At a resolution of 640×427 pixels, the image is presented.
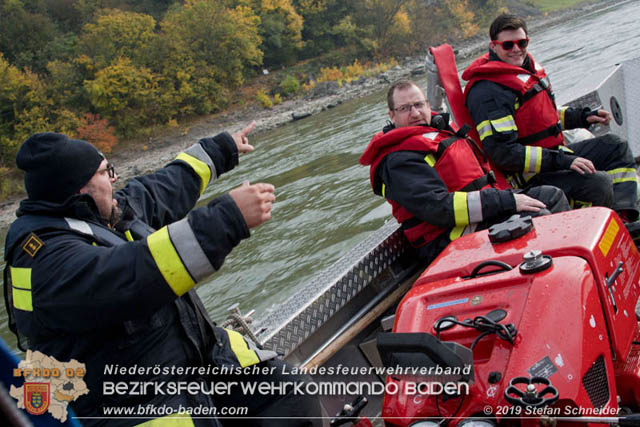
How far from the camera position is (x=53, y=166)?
1.96m

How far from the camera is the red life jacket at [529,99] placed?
3887 mm

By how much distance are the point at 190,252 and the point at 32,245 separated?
0.56m

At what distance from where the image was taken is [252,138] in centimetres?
2686

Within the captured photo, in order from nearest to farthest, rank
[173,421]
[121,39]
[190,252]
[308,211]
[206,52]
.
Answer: [190,252] < [173,421] < [308,211] < [121,39] < [206,52]

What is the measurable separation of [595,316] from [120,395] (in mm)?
1712

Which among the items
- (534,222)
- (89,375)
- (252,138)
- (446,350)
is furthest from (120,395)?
(252,138)

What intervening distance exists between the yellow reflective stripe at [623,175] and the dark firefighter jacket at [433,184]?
1183 millimetres

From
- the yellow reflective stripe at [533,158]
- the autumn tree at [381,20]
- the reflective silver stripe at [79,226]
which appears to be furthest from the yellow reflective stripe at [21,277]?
the autumn tree at [381,20]

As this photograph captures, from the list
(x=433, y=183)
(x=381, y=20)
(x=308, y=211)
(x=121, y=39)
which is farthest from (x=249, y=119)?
(x=433, y=183)

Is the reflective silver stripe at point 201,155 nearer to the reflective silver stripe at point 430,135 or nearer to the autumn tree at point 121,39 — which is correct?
the reflective silver stripe at point 430,135

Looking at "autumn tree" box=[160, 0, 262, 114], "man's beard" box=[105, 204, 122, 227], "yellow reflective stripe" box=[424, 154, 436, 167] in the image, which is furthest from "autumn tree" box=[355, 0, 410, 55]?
"man's beard" box=[105, 204, 122, 227]

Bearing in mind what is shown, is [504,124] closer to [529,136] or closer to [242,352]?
[529,136]

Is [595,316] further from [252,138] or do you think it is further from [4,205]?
[4,205]

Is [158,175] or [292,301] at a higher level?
[158,175]
